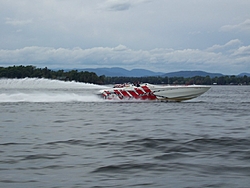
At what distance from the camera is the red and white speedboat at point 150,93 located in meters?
31.9

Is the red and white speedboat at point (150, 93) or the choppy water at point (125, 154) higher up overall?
the red and white speedboat at point (150, 93)

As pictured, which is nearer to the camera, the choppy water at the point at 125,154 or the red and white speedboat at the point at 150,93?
the choppy water at the point at 125,154

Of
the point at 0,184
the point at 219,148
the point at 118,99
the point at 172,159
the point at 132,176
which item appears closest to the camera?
the point at 0,184

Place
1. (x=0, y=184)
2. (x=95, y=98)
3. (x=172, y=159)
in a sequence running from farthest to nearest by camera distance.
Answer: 1. (x=95, y=98)
2. (x=172, y=159)
3. (x=0, y=184)

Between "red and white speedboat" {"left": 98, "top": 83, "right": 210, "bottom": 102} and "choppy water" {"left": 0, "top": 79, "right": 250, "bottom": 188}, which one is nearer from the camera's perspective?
"choppy water" {"left": 0, "top": 79, "right": 250, "bottom": 188}

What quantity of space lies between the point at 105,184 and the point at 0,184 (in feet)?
6.68

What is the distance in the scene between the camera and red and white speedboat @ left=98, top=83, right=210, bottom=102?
3188 cm

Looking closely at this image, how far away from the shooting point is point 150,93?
106 feet

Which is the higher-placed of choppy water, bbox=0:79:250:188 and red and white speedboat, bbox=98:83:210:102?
red and white speedboat, bbox=98:83:210:102

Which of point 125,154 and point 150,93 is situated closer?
point 125,154

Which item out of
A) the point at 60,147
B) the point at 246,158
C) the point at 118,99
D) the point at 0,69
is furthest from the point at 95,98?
the point at 0,69

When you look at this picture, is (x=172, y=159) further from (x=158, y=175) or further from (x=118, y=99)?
(x=118, y=99)

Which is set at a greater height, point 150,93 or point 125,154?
point 150,93

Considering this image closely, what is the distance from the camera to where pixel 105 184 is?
8.13 meters
